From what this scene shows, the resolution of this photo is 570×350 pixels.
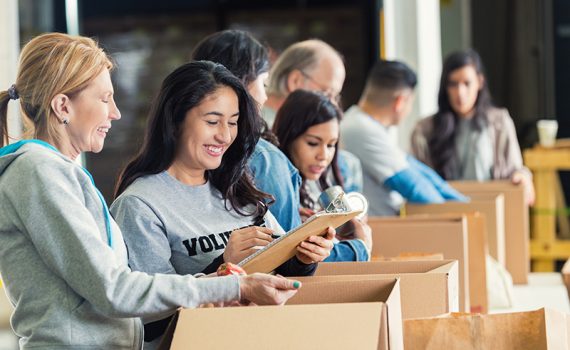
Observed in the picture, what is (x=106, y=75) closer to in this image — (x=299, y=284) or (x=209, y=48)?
(x=299, y=284)

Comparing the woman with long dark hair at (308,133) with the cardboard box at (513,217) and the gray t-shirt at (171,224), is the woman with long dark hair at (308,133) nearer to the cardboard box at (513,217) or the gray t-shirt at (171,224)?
the gray t-shirt at (171,224)

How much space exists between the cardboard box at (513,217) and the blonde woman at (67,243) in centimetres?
348

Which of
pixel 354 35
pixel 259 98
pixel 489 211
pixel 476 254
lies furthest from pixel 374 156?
pixel 354 35

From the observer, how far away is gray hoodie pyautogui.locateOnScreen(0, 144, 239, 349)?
6.88 ft

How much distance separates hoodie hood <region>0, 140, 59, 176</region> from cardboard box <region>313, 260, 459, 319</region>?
83 centimetres

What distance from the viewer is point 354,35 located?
33.8ft

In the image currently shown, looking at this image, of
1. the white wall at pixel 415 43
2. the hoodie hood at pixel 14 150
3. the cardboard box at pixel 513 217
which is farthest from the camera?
the white wall at pixel 415 43

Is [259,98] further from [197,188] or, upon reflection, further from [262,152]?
[197,188]

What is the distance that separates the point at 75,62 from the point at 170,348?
592 mm

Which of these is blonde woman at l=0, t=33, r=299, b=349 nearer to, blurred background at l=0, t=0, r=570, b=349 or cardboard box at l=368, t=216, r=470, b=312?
cardboard box at l=368, t=216, r=470, b=312

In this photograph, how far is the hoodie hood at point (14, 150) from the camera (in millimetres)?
2162

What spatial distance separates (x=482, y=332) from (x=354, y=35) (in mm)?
8055

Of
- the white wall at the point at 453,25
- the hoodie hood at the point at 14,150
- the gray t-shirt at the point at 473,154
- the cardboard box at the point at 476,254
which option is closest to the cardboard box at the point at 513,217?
the gray t-shirt at the point at 473,154

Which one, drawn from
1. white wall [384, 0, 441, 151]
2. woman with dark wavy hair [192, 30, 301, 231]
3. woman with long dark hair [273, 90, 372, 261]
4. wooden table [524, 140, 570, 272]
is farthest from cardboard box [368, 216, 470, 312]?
white wall [384, 0, 441, 151]
